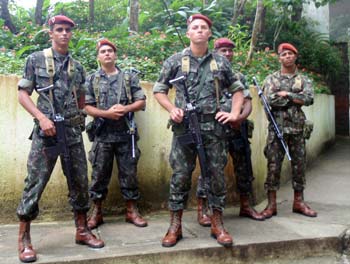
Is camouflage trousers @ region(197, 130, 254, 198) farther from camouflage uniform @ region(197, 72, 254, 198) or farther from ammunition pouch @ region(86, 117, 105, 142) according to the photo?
ammunition pouch @ region(86, 117, 105, 142)

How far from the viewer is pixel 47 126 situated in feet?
11.3

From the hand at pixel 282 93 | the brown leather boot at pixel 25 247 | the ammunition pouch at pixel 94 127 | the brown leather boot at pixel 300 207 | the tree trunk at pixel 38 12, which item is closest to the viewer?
the brown leather boot at pixel 25 247

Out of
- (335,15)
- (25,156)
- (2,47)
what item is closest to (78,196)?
(25,156)

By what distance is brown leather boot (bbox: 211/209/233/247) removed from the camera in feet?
12.3

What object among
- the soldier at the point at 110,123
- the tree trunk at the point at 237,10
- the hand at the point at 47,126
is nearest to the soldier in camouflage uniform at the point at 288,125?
the soldier at the point at 110,123

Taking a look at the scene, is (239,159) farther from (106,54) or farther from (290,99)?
(106,54)

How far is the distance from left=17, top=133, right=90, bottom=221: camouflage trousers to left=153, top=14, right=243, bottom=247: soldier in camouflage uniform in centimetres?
86

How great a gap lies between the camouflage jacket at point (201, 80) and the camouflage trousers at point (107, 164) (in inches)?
36.5

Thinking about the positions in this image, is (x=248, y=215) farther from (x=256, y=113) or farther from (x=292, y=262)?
(x=256, y=113)

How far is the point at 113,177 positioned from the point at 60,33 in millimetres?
2009

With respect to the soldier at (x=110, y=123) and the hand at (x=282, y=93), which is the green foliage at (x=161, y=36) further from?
the hand at (x=282, y=93)

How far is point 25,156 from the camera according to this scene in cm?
472

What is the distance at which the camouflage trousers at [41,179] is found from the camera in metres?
3.51

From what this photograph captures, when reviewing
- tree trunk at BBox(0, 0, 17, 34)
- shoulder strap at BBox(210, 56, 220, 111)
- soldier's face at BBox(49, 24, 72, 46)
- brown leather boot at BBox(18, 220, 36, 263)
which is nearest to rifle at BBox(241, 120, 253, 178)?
shoulder strap at BBox(210, 56, 220, 111)
